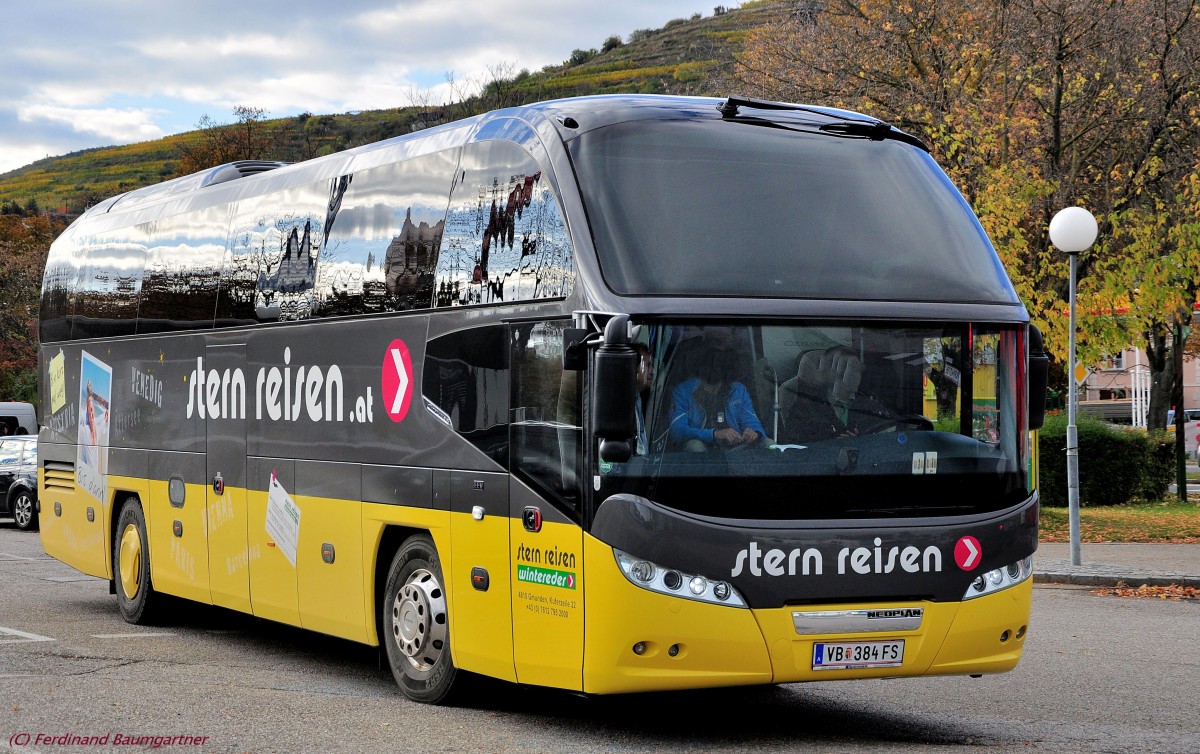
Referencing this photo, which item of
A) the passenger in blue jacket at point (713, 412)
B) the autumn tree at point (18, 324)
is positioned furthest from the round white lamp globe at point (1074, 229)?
the autumn tree at point (18, 324)

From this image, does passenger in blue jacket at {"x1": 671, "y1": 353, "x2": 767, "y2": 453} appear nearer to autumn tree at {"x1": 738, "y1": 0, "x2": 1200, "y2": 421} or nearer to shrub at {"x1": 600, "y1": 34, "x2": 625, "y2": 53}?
autumn tree at {"x1": 738, "y1": 0, "x2": 1200, "y2": 421}

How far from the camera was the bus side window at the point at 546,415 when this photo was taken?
7.63 meters

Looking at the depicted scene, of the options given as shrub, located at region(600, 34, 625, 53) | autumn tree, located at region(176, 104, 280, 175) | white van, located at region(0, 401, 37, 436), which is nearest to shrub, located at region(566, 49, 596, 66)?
shrub, located at region(600, 34, 625, 53)

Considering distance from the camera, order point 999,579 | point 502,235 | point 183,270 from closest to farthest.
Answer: point 999,579, point 502,235, point 183,270

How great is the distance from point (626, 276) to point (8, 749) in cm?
383

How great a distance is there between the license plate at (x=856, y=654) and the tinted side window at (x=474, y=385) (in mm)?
1913

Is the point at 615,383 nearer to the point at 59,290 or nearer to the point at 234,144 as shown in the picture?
the point at 59,290

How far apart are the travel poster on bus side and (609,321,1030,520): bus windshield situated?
8.12 metres

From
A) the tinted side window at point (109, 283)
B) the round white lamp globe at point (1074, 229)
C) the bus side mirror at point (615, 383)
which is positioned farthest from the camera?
the round white lamp globe at point (1074, 229)

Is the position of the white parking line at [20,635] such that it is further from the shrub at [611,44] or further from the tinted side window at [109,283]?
the shrub at [611,44]

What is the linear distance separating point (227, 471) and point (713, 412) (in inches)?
214

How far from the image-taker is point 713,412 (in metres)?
7.45

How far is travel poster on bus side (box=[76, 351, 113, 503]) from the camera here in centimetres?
1419
